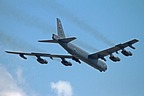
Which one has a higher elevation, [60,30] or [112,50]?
[60,30]

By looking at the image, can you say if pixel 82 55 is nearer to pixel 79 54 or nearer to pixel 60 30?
pixel 79 54

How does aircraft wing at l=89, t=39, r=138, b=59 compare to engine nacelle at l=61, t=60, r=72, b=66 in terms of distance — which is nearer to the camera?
aircraft wing at l=89, t=39, r=138, b=59

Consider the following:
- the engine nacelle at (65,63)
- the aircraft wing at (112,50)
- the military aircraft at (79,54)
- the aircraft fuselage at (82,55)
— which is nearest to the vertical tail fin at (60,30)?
the military aircraft at (79,54)

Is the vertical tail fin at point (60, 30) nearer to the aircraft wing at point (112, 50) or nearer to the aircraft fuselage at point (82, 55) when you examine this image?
the aircraft fuselage at point (82, 55)

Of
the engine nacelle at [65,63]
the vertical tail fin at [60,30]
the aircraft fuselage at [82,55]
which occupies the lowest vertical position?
the aircraft fuselage at [82,55]

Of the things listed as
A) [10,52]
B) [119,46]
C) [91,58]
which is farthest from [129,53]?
[10,52]

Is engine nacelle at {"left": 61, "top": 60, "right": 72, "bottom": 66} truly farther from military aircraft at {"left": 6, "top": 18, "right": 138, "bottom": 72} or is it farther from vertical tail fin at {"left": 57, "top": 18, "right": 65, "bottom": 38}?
vertical tail fin at {"left": 57, "top": 18, "right": 65, "bottom": 38}

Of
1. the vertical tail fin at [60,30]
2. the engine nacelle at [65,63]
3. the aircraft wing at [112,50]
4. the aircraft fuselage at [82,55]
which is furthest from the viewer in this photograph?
the engine nacelle at [65,63]

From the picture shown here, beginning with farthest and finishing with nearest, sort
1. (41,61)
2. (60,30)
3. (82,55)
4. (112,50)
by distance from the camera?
(41,61) → (60,30) → (82,55) → (112,50)

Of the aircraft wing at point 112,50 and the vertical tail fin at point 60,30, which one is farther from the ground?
the vertical tail fin at point 60,30

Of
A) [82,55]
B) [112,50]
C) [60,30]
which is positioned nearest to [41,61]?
[60,30]

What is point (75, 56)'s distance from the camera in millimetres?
78312

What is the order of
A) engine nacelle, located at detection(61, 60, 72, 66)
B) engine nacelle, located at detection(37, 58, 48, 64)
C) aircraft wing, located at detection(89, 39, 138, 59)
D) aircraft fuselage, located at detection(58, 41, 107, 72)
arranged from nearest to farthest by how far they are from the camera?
aircraft wing, located at detection(89, 39, 138, 59)
aircraft fuselage, located at detection(58, 41, 107, 72)
engine nacelle, located at detection(37, 58, 48, 64)
engine nacelle, located at detection(61, 60, 72, 66)

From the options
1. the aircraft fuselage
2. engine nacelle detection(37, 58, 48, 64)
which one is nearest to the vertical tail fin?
the aircraft fuselage
